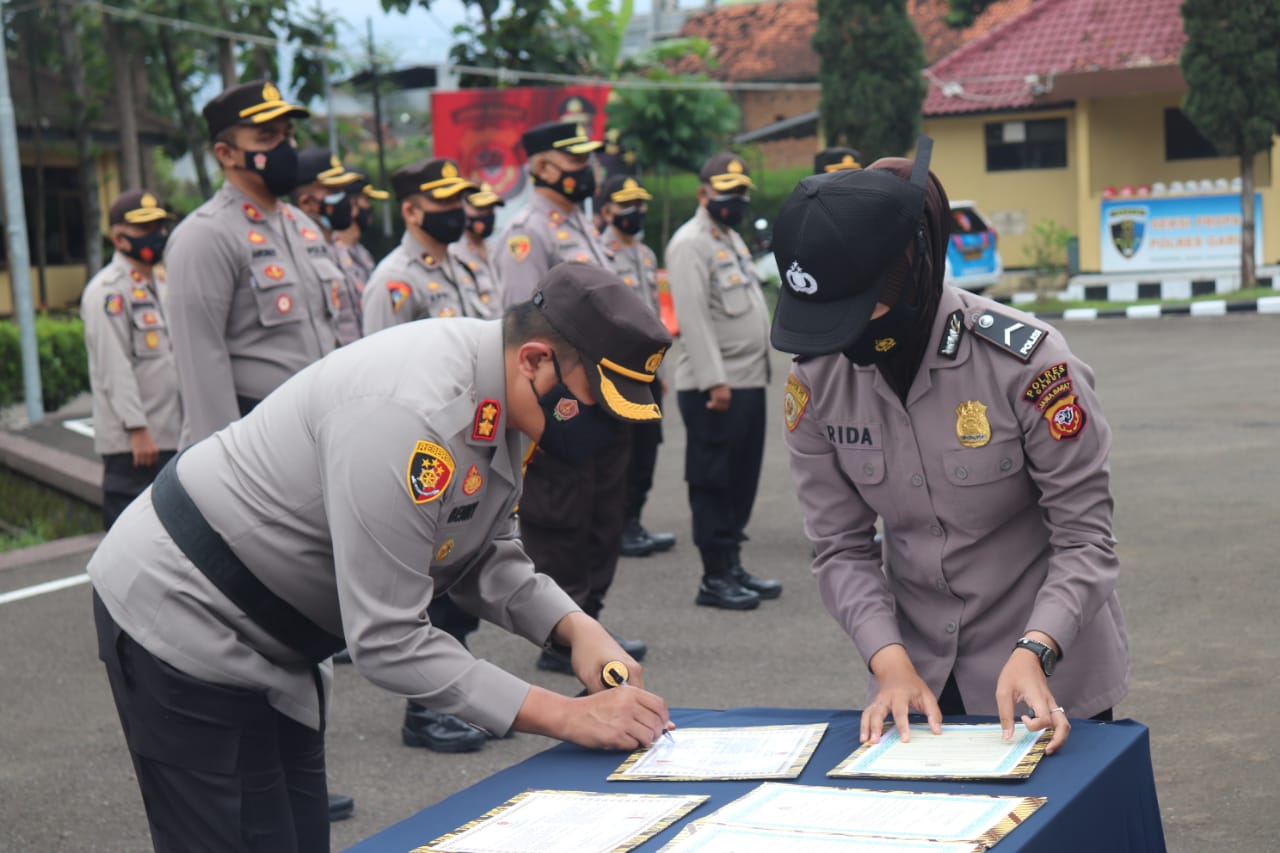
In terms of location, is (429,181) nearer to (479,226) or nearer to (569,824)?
(479,226)

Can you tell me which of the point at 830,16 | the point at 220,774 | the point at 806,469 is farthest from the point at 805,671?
the point at 830,16

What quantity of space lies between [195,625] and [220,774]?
27 centimetres

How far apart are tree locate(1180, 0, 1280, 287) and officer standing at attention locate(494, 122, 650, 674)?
15920mm

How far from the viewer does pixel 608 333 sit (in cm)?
251

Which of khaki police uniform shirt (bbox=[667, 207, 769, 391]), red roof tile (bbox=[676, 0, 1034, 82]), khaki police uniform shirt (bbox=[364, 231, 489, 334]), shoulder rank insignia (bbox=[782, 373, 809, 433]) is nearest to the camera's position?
shoulder rank insignia (bbox=[782, 373, 809, 433])

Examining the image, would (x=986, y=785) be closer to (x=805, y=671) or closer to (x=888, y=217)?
(x=888, y=217)

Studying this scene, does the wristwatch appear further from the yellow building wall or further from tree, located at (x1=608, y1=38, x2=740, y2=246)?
the yellow building wall

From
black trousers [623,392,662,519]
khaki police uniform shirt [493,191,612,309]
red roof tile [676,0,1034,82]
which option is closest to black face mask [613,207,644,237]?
black trousers [623,392,662,519]

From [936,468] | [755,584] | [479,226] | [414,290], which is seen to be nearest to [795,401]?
[936,468]

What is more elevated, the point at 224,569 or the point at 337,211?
the point at 337,211

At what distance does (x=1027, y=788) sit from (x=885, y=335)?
2.56 ft

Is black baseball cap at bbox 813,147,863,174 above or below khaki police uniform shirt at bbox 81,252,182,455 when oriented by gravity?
above

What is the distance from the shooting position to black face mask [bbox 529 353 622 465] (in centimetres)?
258

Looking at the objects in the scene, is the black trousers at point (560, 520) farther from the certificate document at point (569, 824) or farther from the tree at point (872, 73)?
the tree at point (872, 73)
